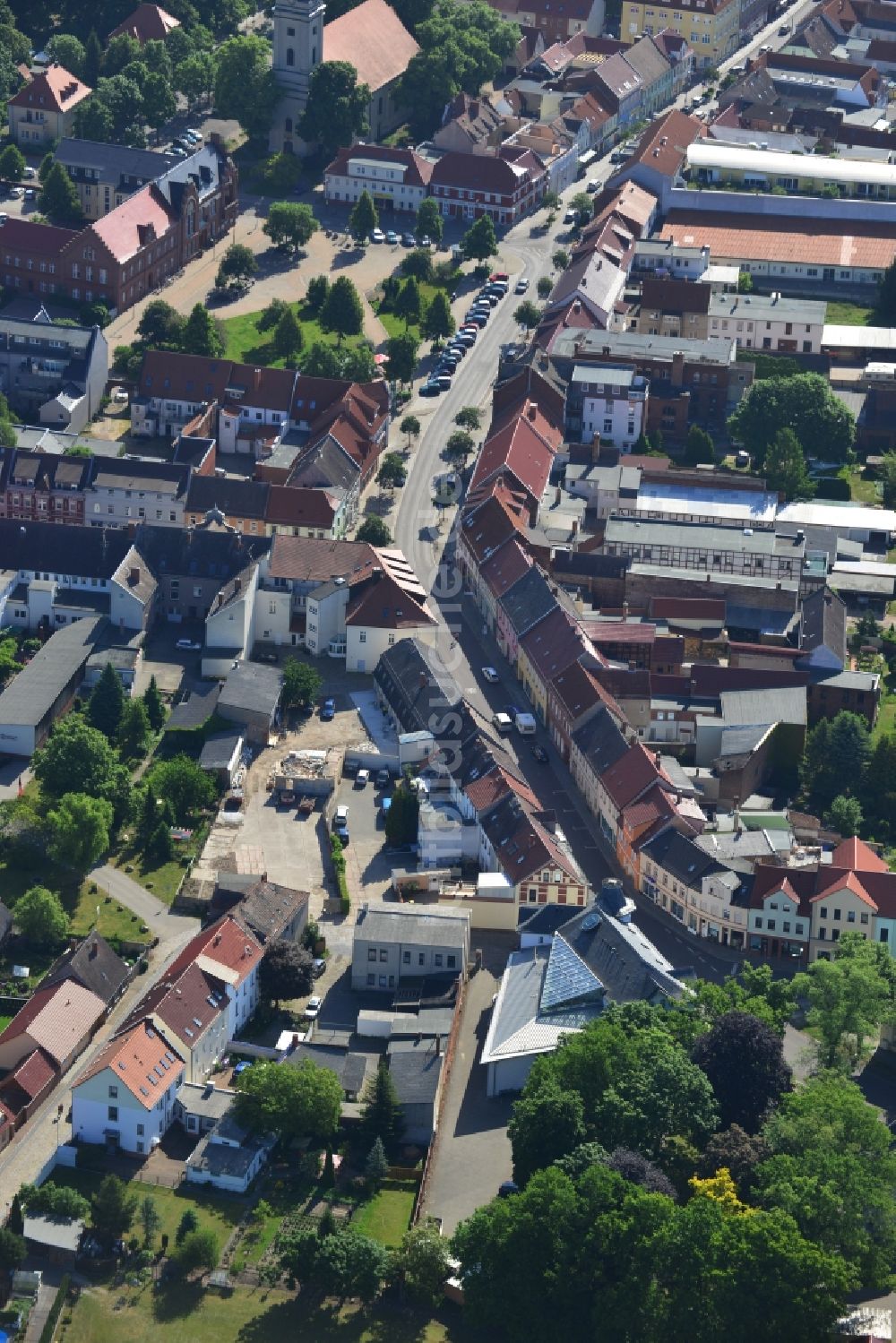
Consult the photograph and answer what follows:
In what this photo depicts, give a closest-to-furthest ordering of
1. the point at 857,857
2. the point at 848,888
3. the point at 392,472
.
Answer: the point at 848,888
the point at 857,857
the point at 392,472

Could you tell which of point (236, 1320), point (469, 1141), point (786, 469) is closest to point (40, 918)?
point (469, 1141)

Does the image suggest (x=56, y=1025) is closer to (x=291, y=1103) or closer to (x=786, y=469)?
(x=291, y=1103)

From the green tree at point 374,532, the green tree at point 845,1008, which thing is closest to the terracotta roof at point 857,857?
the green tree at point 845,1008

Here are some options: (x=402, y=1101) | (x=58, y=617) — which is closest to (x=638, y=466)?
(x=58, y=617)

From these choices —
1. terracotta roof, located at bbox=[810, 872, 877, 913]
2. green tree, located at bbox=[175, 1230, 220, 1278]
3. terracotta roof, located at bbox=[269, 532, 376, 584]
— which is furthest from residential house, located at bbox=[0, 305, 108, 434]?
green tree, located at bbox=[175, 1230, 220, 1278]

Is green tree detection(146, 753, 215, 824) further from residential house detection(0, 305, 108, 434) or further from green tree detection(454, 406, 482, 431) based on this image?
green tree detection(454, 406, 482, 431)

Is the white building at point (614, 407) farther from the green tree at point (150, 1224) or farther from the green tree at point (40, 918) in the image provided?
the green tree at point (150, 1224)
